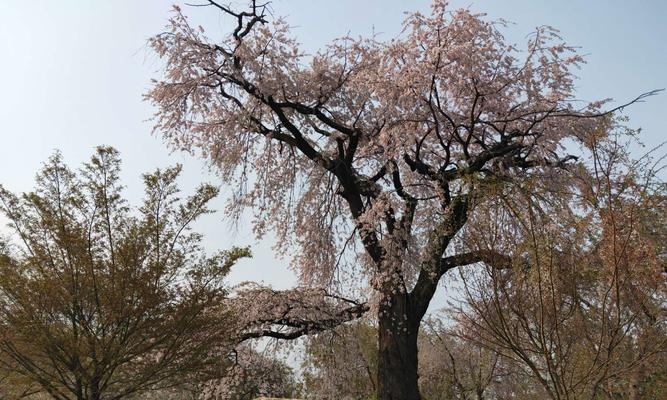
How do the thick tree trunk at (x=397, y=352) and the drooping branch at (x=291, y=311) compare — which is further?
the drooping branch at (x=291, y=311)

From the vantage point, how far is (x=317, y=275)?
14.7 meters

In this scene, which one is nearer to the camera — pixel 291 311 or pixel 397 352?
pixel 397 352

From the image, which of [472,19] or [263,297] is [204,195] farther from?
[472,19]

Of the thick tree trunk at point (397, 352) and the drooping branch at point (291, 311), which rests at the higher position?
the drooping branch at point (291, 311)

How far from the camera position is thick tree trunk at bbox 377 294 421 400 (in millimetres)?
11406

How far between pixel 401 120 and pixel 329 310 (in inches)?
197

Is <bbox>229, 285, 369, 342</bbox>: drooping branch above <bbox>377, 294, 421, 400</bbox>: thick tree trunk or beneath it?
above

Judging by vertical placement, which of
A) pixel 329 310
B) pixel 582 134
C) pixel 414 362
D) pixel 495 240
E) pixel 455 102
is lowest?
pixel 414 362

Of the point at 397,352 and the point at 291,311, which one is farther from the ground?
the point at 291,311

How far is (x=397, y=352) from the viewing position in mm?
11688

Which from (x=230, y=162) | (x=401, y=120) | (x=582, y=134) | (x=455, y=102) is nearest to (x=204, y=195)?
(x=230, y=162)

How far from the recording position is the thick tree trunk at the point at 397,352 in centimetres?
1141

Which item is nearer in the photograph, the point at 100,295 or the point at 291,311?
the point at 100,295

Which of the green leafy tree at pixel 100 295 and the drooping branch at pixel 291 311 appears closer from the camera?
the green leafy tree at pixel 100 295
